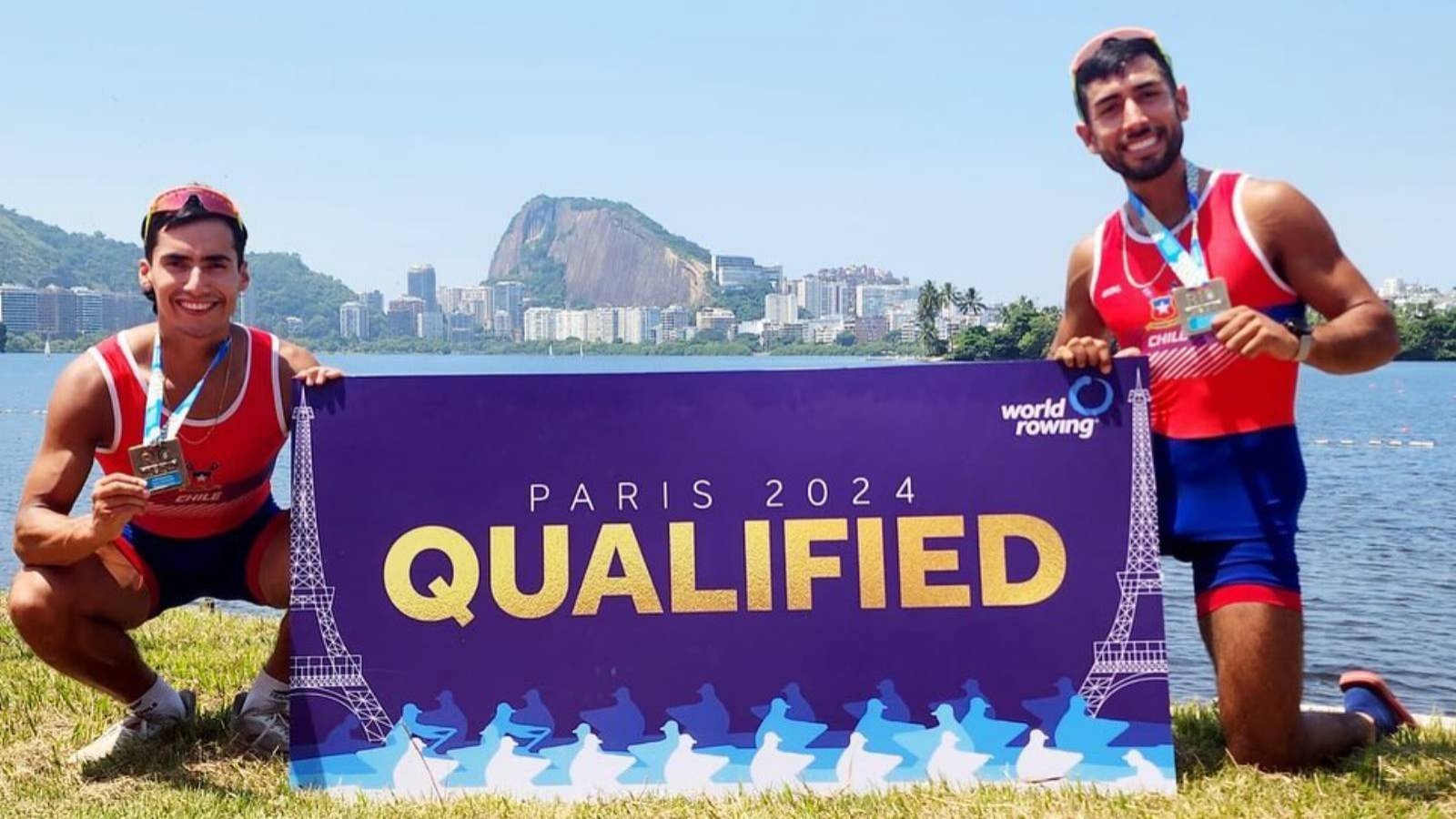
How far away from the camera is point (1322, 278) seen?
412 cm

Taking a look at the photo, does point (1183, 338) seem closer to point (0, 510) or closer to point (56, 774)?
point (56, 774)

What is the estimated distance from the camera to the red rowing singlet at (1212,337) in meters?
4.18

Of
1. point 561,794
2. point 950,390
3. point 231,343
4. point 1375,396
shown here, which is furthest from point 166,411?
point 1375,396

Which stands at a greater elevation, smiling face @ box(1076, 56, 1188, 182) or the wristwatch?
smiling face @ box(1076, 56, 1188, 182)

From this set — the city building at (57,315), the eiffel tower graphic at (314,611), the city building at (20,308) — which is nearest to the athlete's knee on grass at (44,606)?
the eiffel tower graphic at (314,611)

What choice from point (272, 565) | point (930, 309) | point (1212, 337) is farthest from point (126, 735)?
point (930, 309)

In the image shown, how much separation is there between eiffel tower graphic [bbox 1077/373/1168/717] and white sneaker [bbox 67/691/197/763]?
131 inches

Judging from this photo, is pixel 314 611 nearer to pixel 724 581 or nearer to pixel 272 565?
pixel 272 565

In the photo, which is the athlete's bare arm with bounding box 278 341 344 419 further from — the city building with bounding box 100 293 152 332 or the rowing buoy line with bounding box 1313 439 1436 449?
the city building with bounding box 100 293 152 332

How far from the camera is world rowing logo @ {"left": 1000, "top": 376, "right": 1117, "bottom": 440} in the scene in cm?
419

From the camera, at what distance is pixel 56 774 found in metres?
4.33

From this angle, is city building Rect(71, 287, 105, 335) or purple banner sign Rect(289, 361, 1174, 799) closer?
purple banner sign Rect(289, 361, 1174, 799)

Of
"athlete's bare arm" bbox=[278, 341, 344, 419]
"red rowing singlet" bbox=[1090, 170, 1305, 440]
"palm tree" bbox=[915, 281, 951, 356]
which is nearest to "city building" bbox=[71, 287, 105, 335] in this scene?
"palm tree" bbox=[915, 281, 951, 356]

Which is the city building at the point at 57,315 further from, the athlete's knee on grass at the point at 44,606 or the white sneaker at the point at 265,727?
the white sneaker at the point at 265,727
